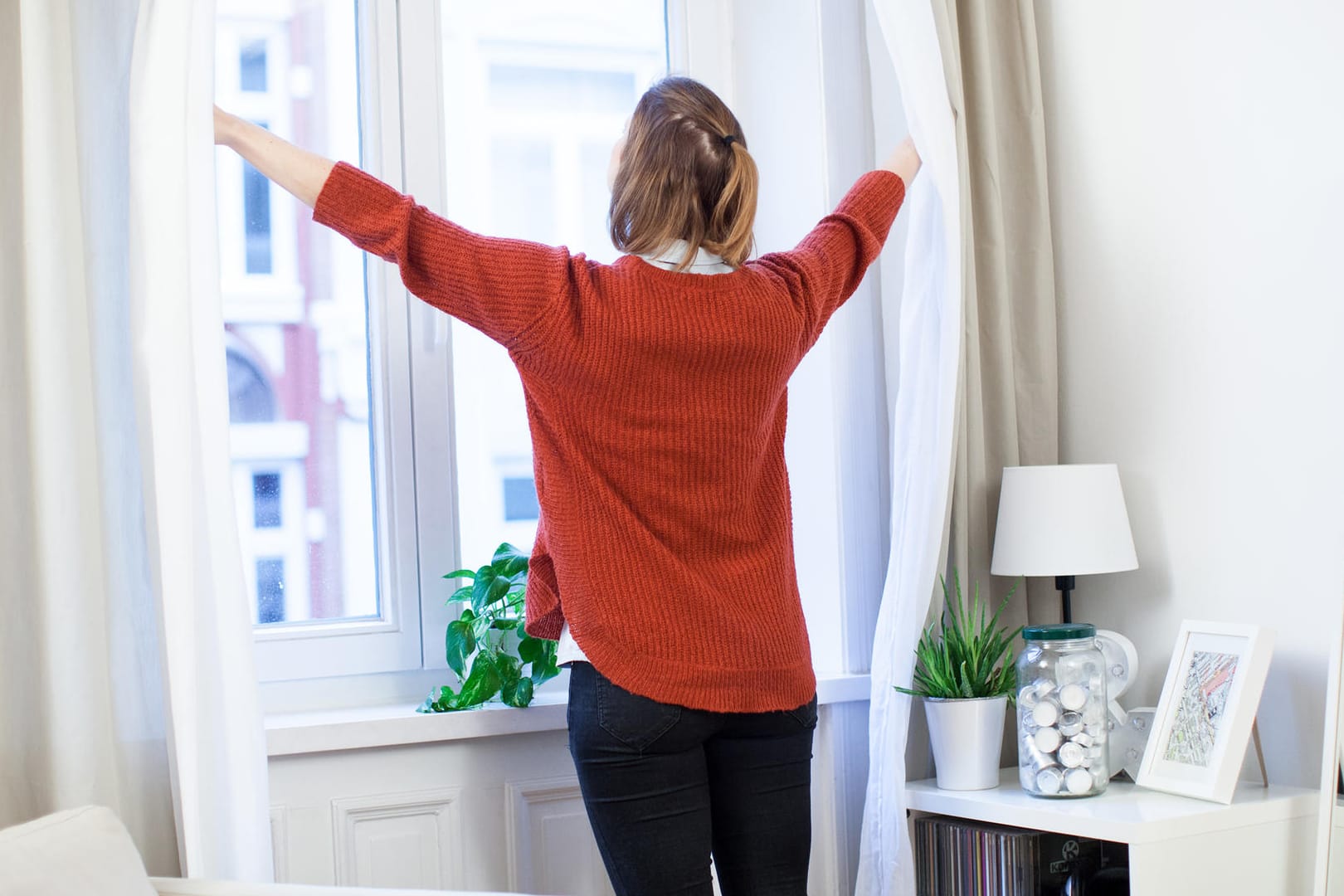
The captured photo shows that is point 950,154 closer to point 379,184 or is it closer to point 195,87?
point 379,184

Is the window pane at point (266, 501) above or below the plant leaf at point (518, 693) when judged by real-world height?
above

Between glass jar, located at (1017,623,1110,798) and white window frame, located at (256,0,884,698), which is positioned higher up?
white window frame, located at (256,0,884,698)

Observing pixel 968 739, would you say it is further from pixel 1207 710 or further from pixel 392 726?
pixel 392 726

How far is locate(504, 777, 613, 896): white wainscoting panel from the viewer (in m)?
1.95

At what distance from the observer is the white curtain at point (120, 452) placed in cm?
145

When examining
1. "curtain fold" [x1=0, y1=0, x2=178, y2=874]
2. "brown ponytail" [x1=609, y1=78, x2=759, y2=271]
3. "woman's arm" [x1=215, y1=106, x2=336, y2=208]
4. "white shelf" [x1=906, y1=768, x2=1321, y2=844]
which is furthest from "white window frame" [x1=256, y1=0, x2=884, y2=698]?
"brown ponytail" [x1=609, y1=78, x2=759, y2=271]

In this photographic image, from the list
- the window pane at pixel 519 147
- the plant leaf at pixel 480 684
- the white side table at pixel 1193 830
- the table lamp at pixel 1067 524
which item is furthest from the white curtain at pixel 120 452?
the table lamp at pixel 1067 524

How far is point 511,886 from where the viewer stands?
194 centimetres

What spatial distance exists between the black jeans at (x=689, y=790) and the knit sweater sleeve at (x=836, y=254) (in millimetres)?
490

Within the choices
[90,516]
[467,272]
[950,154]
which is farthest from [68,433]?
[950,154]

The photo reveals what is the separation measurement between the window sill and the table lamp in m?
0.80

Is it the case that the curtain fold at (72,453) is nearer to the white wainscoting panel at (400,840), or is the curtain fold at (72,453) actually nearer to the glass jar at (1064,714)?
the white wainscoting panel at (400,840)

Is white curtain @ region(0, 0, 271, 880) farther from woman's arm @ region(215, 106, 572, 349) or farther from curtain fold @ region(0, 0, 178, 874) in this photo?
woman's arm @ region(215, 106, 572, 349)

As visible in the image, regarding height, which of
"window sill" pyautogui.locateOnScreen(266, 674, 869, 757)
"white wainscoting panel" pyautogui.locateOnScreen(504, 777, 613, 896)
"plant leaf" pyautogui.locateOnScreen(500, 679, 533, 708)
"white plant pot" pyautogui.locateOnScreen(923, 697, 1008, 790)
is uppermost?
"plant leaf" pyautogui.locateOnScreen(500, 679, 533, 708)
